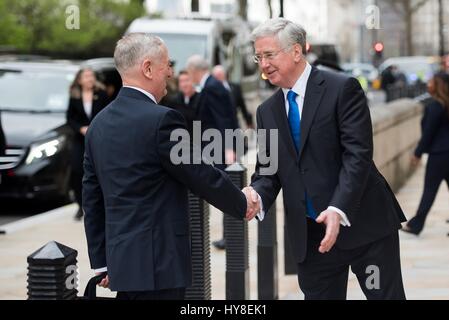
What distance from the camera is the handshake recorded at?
4.80 m

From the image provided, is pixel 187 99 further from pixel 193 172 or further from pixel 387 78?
pixel 387 78

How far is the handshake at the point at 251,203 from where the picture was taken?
4.80m

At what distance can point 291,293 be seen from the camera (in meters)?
8.16

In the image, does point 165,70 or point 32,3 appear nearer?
point 165,70

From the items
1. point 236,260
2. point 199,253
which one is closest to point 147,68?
point 199,253

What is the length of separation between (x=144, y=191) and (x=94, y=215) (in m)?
0.36

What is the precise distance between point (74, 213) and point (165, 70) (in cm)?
835

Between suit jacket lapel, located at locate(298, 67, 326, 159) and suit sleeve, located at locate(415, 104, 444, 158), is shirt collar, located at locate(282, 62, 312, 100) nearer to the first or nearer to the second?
suit jacket lapel, located at locate(298, 67, 326, 159)

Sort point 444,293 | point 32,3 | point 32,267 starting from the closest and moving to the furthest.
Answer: point 32,267 < point 444,293 < point 32,3

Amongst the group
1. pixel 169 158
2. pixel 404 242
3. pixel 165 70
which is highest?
pixel 165 70

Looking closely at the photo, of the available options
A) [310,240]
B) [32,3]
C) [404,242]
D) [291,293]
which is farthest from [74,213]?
[32,3]

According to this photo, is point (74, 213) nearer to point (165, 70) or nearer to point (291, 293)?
point (291, 293)

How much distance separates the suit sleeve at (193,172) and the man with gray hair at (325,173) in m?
0.40
